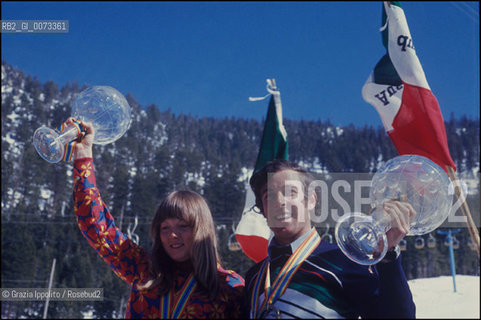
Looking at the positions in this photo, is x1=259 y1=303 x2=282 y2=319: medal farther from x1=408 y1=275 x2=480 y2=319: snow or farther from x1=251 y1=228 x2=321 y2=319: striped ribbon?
x1=408 y1=275 x2=480 y2=319: snow

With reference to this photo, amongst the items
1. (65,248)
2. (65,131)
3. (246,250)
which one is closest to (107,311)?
(65,248)

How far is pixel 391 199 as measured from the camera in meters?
2.26

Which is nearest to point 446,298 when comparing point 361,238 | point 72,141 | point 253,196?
point 253,196

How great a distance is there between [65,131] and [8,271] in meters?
47.9

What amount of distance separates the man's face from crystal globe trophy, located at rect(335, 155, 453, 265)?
1.23ft

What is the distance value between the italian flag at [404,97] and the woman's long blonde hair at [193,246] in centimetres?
229

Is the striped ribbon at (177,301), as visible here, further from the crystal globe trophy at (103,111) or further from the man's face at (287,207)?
the crystal globe trophy at (103,111)

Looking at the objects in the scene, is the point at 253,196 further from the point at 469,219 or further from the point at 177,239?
the point at 177,239

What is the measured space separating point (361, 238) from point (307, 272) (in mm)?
393

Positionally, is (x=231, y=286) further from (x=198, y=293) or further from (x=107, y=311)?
(x=107, y=311)

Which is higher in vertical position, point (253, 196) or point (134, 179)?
point (134, 179)

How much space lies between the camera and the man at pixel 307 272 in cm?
213

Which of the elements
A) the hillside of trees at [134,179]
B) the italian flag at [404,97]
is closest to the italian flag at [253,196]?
the italian flag at [404,97]

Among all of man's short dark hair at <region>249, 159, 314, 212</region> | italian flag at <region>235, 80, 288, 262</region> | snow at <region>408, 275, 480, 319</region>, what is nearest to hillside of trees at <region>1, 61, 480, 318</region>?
snow at <region>408, 275, 480, 319</region>
